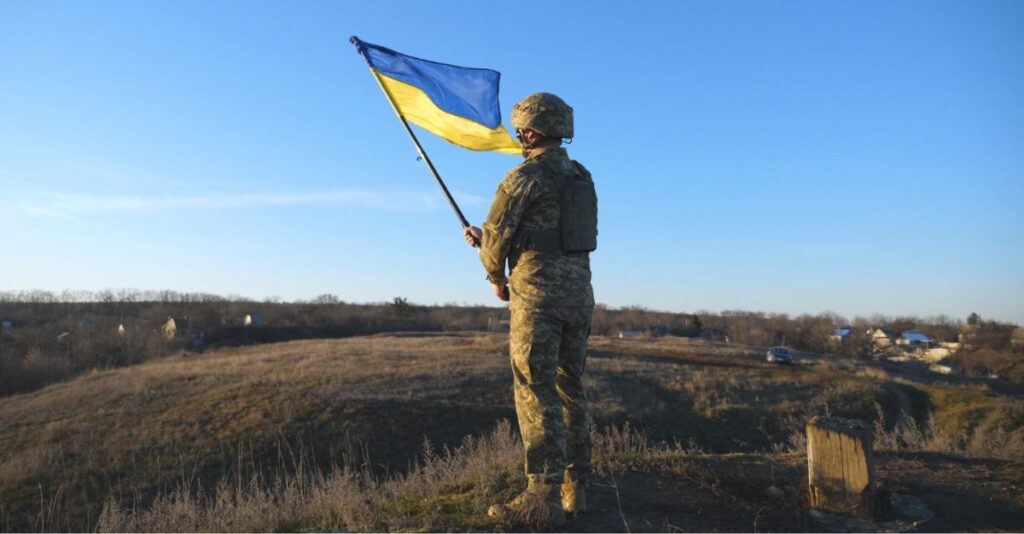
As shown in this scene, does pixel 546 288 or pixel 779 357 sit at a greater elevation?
pixel 546 288

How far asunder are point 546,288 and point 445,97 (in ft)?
12.6

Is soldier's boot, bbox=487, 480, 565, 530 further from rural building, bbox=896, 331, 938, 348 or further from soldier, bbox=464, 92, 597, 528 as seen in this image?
rural building, bbox=896, 331, 938, 348

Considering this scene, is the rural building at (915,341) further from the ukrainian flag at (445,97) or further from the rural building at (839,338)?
the ukrainian flag at (445,97)

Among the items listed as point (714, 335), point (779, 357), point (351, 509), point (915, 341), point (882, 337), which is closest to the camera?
point (351, 509)

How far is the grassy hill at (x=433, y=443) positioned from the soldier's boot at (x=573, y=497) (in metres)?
0.16

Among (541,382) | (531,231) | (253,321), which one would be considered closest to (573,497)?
(541,382)

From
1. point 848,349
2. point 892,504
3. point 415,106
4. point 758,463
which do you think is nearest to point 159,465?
point 415,106

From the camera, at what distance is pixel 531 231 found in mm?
5109

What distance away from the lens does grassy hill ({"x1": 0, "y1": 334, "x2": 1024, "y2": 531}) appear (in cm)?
617

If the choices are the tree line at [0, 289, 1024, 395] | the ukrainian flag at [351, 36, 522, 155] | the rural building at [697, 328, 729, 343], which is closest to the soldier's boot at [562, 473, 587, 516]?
the ukrainian flag at [351, 36, 522, 155]

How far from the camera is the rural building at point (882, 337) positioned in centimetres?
9643

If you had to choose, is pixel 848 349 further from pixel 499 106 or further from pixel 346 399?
pixel 499 106

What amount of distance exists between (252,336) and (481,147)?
246ft

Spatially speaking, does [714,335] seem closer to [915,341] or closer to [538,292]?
[915,341]
